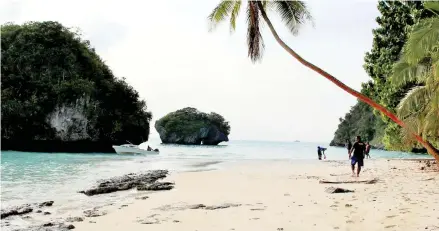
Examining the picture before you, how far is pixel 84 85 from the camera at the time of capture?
45.6m

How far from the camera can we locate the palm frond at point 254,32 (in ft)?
33.0

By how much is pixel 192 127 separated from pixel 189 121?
217 centimetres

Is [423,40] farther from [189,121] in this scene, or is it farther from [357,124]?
[189,121]

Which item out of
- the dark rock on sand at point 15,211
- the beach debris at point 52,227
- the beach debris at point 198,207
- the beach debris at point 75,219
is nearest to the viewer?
the beach debris at point 52,227

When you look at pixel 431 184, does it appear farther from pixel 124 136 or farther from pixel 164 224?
pixel 124 136

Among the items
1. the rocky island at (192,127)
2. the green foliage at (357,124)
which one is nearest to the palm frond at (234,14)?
the green foliage at (357,124)

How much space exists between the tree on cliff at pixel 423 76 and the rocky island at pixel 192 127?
3675 inches

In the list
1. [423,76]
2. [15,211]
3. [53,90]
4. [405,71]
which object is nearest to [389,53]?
[405,71]

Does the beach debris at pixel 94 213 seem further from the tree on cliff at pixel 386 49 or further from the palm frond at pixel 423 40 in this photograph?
the tree on cliff at pixel 386 49

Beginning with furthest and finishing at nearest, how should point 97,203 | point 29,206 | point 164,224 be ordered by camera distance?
point 97,203 → point 29,206 → point 164,224

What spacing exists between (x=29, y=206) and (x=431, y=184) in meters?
10.2

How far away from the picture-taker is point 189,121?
4257 inches

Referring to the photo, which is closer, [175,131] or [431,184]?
[431,184]

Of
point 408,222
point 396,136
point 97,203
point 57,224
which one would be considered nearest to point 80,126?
point 396,136
